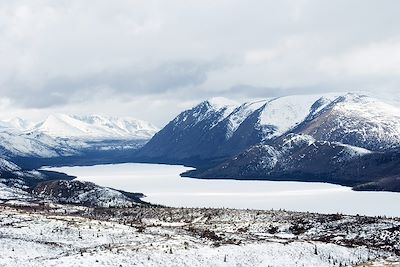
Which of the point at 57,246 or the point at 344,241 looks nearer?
the point at 57,246

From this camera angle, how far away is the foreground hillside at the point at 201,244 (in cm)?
5116

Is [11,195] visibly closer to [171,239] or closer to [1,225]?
[1,225]

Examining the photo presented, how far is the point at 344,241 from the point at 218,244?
730 inches

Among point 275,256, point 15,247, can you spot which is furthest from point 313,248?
point 15,247

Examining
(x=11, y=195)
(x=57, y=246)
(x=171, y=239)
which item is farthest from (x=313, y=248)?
(x=11, y=195)

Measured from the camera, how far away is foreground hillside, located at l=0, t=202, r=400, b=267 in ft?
168

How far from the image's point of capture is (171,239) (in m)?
60.9

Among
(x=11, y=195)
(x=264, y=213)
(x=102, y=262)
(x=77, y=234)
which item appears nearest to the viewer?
(x=102, y=262)

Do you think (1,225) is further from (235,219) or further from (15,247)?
(235,219)

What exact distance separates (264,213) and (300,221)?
15208 mm

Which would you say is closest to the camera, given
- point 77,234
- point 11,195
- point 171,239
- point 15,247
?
point 15,247

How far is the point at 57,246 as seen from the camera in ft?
192

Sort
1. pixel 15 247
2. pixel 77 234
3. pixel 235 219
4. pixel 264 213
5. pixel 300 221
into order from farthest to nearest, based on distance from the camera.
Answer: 1. pixel 264 213
2. pixel 235 219
3. pixel 300 221
4. pixel 77 234
5. pixel 15 247

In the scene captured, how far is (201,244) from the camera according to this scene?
192ft
